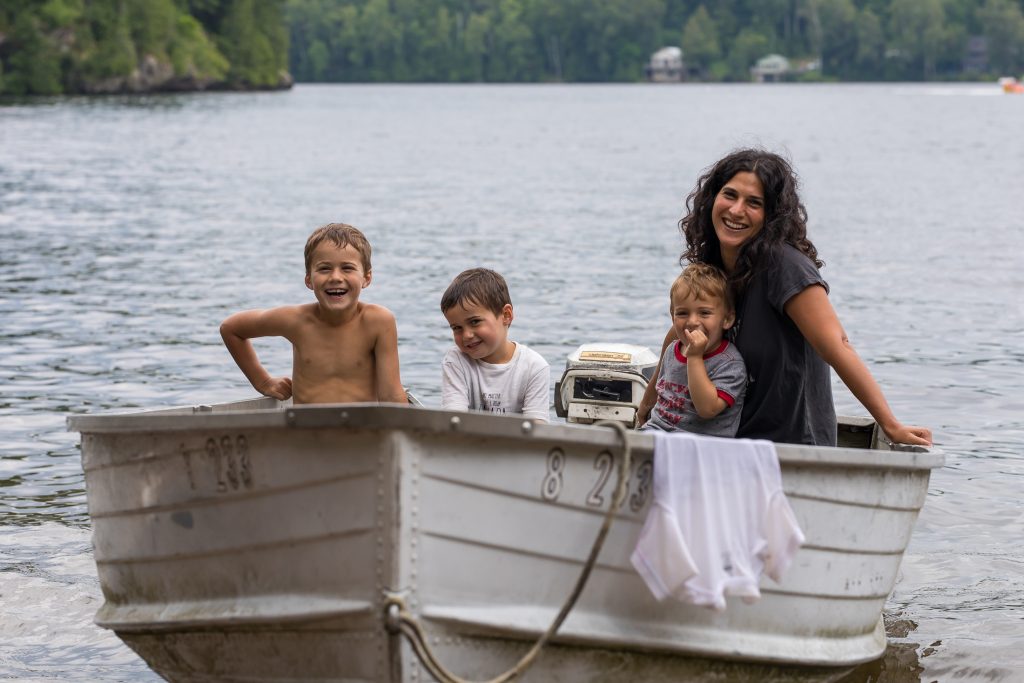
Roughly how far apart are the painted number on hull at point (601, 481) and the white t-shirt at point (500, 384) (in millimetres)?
1022

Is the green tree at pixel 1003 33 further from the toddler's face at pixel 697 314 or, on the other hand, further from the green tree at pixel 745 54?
the toddler's face at pixel 697 314

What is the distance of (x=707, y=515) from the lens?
4691mm

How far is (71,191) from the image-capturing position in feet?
103

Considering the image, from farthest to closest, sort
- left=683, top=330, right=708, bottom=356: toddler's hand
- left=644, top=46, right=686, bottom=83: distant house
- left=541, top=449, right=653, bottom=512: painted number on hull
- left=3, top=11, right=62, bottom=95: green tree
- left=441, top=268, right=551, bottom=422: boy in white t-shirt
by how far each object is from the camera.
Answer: left=644, top=46, right=686, bottom=83: distant house → left=3, top=11, right=62, bottom=95: green tree → left=441, top=268, right=551, bottom=422: boy in white t-shirt → left=683, top=330, right=708, bottom=356: toddler's hand → left=541, top=449, right=653, bottom=512: painted number on hull

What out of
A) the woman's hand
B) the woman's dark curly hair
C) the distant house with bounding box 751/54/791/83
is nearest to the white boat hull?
the woman's hand

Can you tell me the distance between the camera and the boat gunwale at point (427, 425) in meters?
4.45

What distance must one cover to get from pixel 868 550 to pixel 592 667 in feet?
3.58

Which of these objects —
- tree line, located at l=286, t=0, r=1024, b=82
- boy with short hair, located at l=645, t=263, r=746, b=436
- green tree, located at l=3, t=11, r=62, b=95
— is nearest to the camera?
boy with short hair, located at l=645, t=263, r=746, b=436

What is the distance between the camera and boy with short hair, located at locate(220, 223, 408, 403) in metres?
5.54

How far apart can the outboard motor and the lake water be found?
5.54ft

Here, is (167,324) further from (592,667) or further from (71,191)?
(71,191)

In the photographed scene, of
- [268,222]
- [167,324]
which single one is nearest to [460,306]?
[167,324]

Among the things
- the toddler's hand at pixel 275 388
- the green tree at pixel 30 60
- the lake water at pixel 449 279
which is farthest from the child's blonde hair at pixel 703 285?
the green tree at pixel 30 60

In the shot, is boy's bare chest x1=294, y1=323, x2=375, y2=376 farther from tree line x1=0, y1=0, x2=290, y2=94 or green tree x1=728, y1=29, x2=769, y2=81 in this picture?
green tree x1=728, y1=29, x2=769, y2=81
